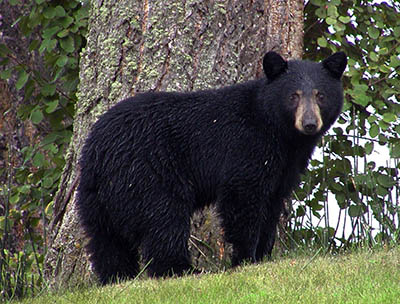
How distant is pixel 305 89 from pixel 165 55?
1255mm

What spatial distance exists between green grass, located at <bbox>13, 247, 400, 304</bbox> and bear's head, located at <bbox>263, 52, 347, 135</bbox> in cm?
97

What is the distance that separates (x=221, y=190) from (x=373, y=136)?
6.06ft

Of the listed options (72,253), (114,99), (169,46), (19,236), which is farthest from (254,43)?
(19,236)

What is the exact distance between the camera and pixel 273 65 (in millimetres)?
5512

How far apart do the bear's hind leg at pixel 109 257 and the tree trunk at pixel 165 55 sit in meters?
0.61

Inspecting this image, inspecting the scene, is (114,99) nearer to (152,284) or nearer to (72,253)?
(72,253)

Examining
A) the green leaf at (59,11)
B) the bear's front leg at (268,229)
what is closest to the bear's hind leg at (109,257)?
the bear's front leg at (268,229)

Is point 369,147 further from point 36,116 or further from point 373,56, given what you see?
point 36,116

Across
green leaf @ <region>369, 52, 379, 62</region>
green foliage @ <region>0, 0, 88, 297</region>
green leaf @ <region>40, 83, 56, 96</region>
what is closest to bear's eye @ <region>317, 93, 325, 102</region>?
green leaf @ <region>369, 52, 379, 62</region>

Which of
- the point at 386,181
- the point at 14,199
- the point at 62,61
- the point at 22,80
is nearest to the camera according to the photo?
the point at 386,181

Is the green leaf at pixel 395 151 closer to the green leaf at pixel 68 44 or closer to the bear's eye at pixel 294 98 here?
the bear's eye at pixel 294 98

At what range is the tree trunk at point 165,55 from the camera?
6035 millimetres

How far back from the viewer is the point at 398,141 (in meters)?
6.80

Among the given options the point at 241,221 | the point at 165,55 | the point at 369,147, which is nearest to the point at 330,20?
the point at 369,147
